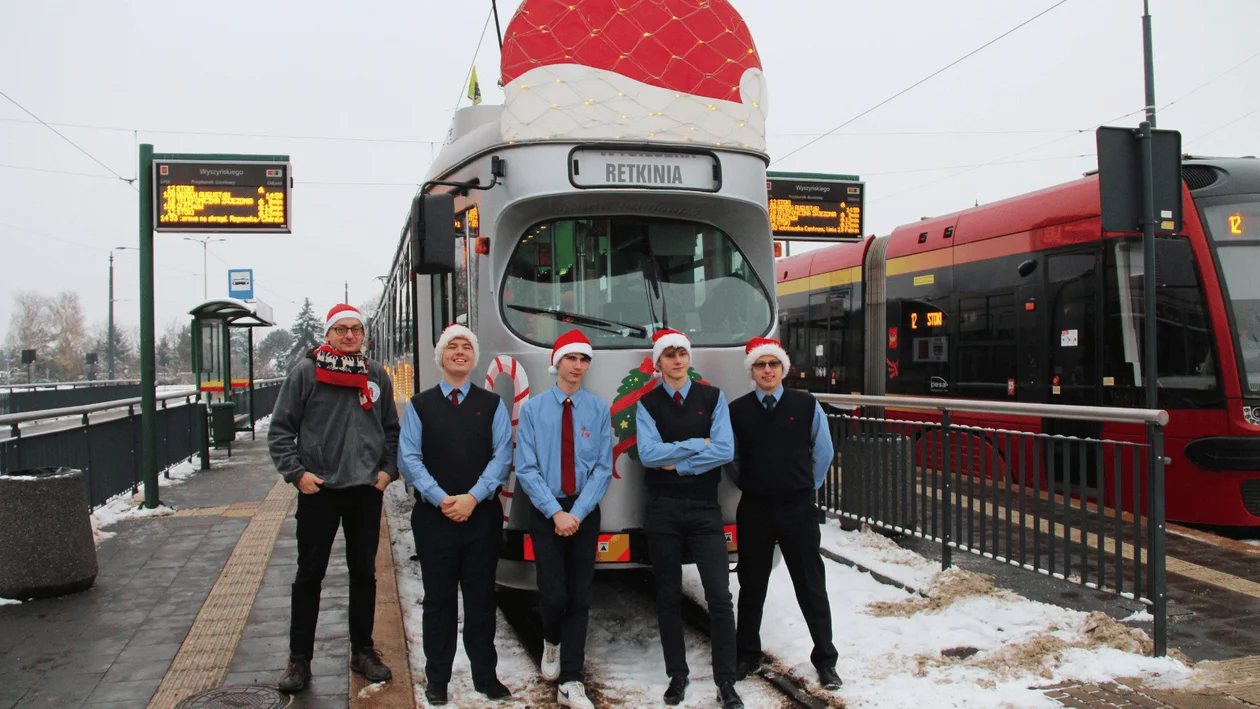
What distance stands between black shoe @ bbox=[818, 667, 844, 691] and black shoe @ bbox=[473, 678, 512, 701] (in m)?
1.62

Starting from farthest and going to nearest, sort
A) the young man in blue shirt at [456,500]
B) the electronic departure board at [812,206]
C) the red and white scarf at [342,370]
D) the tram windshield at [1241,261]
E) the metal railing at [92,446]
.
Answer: the electronic departure board at [812,206] < the tram windshield at [1241,261] < the metal railing at [92,446] < the red and white scarf at [342,370] < the young man in blue shirt at [456,500]

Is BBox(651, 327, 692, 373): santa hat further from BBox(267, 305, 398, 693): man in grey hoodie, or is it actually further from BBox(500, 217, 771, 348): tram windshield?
BBox(267, 305, 398, 693): man in grey hoodie

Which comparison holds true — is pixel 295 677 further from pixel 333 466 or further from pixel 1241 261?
pixel 1241 261

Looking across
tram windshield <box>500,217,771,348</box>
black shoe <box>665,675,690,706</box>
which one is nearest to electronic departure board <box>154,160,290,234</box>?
tram windshield <box>500,217,771,348</box>

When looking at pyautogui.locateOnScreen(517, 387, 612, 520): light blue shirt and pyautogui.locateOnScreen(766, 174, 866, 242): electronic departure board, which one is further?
pyautogui.locateOnScreen(766, 174, 866, 242): electronic departure board

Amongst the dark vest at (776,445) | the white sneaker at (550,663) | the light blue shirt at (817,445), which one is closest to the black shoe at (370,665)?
the white sneaker at (550,663)

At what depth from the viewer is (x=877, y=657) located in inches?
206

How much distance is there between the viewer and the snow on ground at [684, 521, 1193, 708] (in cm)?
473

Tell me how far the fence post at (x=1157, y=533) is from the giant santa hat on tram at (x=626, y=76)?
292 cm

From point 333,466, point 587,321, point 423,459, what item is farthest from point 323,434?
point 587,321

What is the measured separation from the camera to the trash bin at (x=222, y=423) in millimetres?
15164

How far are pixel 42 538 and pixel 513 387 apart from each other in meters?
3.49

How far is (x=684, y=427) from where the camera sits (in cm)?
484

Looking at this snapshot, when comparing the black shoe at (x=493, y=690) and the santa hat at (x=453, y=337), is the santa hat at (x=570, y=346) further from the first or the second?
the black shoe at (x=493, y=690)
